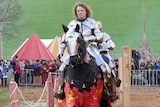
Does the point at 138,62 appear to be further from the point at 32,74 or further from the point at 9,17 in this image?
the point at 9,17

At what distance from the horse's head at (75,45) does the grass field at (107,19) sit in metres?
34.0

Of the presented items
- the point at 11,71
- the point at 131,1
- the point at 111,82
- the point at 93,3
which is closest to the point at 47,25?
the point at 93,3

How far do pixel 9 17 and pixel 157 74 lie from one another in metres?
17.6

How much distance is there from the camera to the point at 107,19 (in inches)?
2096

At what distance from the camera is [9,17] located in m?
37.9

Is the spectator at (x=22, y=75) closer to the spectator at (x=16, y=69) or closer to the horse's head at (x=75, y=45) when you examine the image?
the spectator at (x=16, y=69)

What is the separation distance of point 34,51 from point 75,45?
58.4 feet

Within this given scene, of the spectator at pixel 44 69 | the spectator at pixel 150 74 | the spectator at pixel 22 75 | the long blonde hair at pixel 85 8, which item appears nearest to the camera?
the long blonde hair at pixel 85 8

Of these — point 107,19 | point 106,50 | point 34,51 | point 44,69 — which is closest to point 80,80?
point 106,50

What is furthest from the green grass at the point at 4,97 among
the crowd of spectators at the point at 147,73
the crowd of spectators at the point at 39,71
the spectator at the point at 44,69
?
the crowd of spectators at the point at 147,73

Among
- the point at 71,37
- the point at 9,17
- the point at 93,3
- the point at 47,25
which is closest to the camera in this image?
the point at 71,37

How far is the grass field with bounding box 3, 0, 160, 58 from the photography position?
4694 centimetres

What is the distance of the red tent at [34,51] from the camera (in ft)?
84.1

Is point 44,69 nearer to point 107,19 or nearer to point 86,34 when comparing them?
point 86,34
